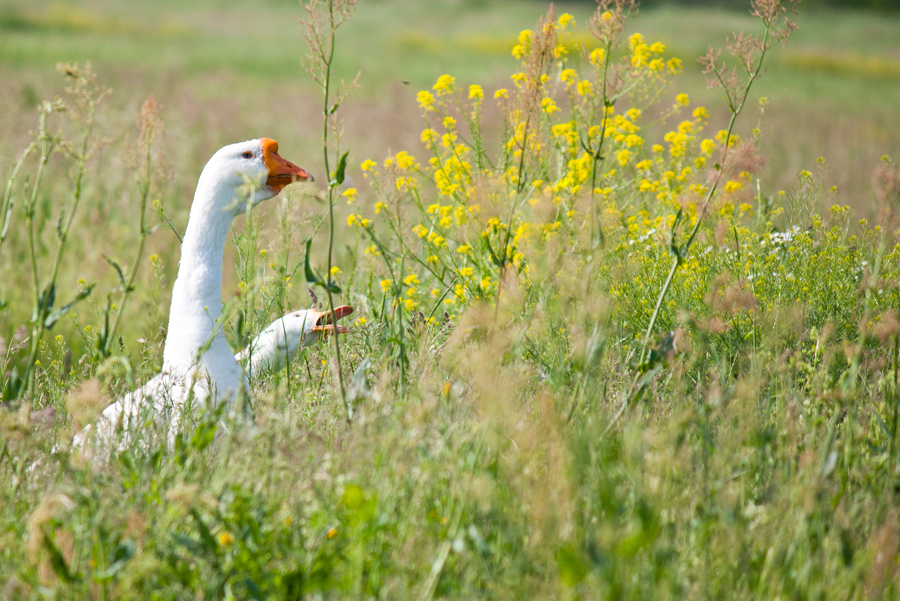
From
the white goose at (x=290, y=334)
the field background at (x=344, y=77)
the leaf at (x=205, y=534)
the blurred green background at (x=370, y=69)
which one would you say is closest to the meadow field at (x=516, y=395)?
the leaf at (x=205, y=534)

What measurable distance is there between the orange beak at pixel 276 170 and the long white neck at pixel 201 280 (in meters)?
0.21

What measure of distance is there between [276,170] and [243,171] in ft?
0.57

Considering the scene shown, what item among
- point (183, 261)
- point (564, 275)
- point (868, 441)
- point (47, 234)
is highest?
point (564, 275)

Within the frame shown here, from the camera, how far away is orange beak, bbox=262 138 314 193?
119 inches

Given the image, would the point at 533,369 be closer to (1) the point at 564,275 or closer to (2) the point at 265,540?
(1) the point at 564,275

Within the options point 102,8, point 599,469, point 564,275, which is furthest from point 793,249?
point 102,8

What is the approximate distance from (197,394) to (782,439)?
2.06 m

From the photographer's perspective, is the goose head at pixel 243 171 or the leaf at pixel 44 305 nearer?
the leaf at pixel 44 305

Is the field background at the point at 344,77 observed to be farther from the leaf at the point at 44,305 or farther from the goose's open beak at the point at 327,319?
the leaf at the point at 44,305

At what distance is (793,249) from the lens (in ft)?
10.9

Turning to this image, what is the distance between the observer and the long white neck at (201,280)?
2.81m

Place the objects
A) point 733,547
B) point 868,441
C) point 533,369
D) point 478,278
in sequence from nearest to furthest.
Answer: point 733,547, point 868,441, point 533,369, point 478,278

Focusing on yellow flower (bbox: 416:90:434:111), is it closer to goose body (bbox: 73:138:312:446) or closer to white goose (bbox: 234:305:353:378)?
goose body (bbox: 73:138:312:446)

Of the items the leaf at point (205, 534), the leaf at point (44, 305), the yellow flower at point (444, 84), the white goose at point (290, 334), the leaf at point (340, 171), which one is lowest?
the white goose at point (290, 334)
